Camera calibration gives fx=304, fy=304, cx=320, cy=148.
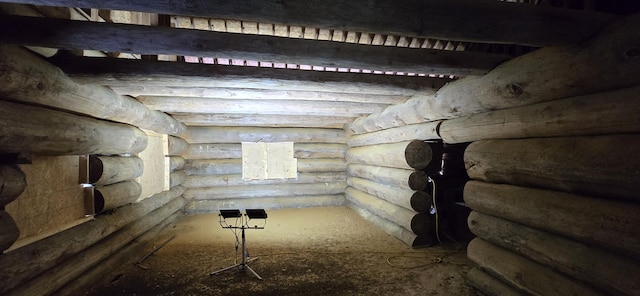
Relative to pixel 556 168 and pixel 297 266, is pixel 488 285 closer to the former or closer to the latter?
pixel 556 168

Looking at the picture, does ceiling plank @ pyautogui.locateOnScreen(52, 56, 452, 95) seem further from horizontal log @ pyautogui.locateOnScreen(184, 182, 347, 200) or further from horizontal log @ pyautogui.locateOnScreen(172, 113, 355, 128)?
horizontal log @ pyautogui.locateOnScreen(184, 182, 347, 200)

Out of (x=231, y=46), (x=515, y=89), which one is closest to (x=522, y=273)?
(x=515, y=89)

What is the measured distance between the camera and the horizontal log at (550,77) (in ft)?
8.39

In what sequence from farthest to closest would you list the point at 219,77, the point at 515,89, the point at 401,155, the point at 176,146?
1. the point at 176,146
2. the point at 401,155
3. the point at 219,77
4. the point at 515,89

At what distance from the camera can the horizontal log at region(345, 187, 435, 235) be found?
6164mm

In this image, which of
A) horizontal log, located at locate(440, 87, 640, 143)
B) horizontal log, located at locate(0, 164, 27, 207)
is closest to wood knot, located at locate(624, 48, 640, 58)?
horizontal log, located at locate(440, 87, 640, 143)

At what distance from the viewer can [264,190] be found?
32.8 ft

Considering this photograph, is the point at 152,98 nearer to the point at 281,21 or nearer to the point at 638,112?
the point at 281,21

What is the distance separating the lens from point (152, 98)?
19.1 ft

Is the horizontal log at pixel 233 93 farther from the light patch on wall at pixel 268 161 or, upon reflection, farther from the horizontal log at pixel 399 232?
the light patch on wall at pixel 268 161

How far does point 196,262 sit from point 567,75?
5936 mm

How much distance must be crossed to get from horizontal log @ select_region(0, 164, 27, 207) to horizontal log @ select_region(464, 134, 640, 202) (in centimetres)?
559

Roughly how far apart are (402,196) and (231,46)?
15.7ft

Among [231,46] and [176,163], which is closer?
[231,46]
